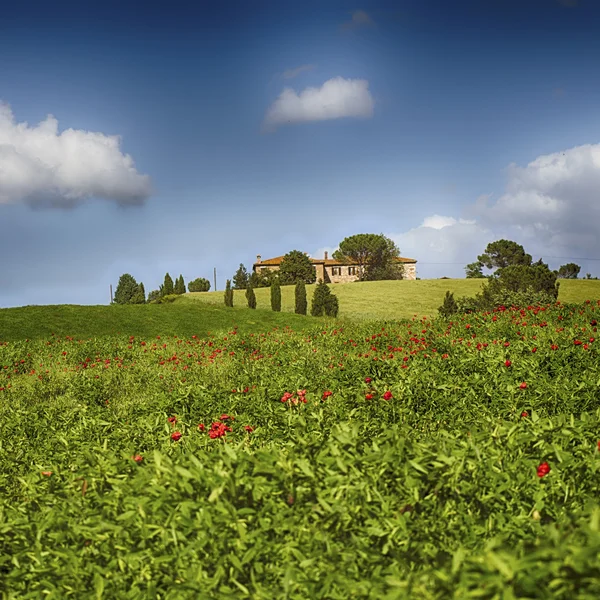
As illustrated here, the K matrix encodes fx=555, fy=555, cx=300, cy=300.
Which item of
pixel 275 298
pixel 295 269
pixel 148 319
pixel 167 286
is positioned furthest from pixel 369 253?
pixel 148 319

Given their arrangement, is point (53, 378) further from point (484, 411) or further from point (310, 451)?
point (310, 451)

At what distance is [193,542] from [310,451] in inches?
41.8

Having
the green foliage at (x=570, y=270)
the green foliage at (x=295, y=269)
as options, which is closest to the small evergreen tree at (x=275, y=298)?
the green foliage at (x=295, y=269)

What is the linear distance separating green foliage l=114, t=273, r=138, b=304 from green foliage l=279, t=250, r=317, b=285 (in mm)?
31375

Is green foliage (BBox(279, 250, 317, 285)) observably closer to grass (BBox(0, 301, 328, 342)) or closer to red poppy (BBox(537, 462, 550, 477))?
grass (BBox(0, 301, 328, 342))

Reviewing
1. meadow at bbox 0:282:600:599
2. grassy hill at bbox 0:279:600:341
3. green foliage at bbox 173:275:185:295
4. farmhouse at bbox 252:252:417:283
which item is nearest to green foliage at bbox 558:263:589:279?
farmhouse at bbox 252:252:417:283

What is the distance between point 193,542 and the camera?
2.88 meters

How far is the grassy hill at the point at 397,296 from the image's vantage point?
5100 centimetres

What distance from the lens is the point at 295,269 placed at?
91.9 metres

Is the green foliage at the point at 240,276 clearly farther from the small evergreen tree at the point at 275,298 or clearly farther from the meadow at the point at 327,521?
the meadow at the point at 327,521

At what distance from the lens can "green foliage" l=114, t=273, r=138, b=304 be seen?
104562 mm

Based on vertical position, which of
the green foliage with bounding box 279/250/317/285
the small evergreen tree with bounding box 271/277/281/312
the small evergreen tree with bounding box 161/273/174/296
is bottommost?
the small evergreen tree with bounding box 271/277/281/312

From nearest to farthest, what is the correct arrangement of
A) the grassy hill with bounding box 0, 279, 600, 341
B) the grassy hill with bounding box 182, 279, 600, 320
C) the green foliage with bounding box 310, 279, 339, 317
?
the grassy hill with bounding box 0, 279, 600, 341 < the green foliage with bounding box 310, 279, 339, 317 < the grassy hill with bounding box 182, 279, 600, 320

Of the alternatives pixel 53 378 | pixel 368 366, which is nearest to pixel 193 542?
pixel 368 366
